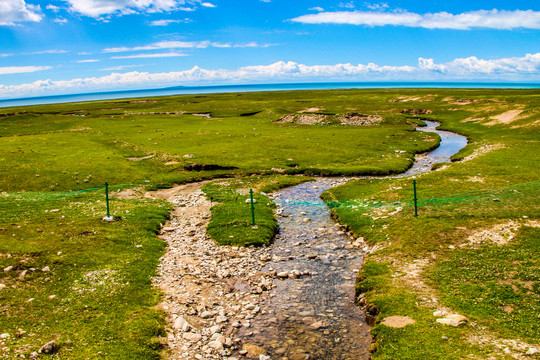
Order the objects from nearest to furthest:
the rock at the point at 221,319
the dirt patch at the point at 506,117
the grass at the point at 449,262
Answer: the grass at the point at 449,262 → the rock at the point at 221,319 → the dirt patch at the point at 506,117

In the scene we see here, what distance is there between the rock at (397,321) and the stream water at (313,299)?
799mm

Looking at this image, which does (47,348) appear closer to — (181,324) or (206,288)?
(181,324)

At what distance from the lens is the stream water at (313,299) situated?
12484 millimetres

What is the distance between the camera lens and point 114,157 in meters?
44.8

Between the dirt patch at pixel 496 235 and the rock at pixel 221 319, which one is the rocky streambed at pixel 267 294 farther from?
the dirt patch at pixel 496 235

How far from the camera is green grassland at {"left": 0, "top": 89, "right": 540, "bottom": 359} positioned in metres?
12.2

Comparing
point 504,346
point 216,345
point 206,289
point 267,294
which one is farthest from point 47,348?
point 504,346

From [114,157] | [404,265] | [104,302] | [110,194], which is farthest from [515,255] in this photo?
[114,157]

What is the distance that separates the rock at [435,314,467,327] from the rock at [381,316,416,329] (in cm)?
95

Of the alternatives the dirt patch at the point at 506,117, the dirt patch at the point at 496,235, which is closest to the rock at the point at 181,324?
the dirt patch at the point at 496,235

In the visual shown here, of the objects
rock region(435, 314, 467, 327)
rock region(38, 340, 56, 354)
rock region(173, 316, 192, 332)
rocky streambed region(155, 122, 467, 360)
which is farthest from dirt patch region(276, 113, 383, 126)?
rock region(38, 340, 56, 354)

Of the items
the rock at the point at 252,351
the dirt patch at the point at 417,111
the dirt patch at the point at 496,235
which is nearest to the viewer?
the rock at the point at 252,351

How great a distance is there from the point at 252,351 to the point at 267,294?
3.74 metres

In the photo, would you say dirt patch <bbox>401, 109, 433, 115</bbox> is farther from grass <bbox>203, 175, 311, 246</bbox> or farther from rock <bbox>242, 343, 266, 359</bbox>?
rock <bbox>242, 343, 266, 359</bbox>
